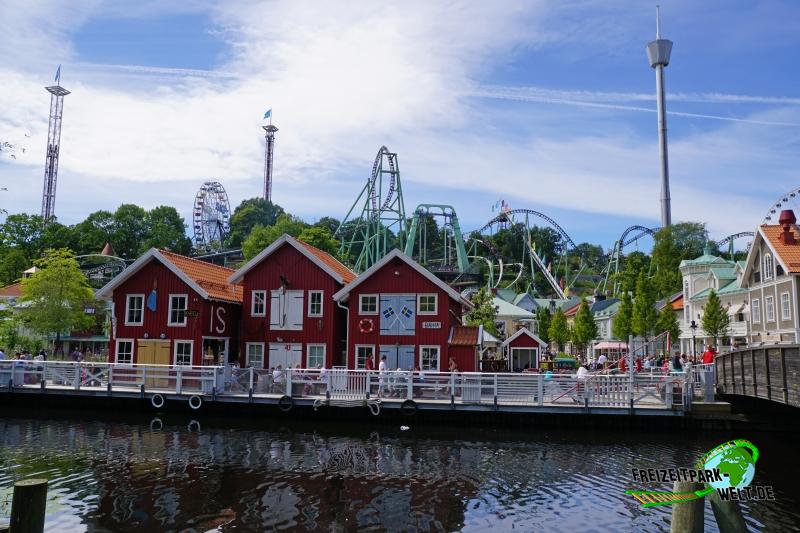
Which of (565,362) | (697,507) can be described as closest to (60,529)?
(697,507)

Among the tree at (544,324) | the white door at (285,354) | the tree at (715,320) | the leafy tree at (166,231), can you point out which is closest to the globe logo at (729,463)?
the white door at (285,354)

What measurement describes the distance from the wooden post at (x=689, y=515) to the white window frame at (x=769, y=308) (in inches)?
1509

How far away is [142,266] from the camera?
34.7 metres

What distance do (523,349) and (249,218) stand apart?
112520 millimetres

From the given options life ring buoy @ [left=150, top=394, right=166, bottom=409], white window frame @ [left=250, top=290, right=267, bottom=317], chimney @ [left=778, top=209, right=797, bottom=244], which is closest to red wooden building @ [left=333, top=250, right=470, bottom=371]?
white window frame @ [left=250, top=290, right=267, bottom=317]

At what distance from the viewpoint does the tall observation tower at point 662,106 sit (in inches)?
3179

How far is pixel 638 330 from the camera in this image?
5688 centimetres

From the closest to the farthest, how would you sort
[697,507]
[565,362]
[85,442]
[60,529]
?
1. [697,507]
2. [60,529]
3. [85,442]
4. [565,362]

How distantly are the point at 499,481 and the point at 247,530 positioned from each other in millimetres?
7462

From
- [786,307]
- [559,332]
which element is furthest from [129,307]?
[559,332]

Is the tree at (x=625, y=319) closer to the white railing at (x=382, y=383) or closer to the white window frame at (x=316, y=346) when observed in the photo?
the white railing at (x=382, y=383)

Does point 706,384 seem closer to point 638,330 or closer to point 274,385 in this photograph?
point 274,385

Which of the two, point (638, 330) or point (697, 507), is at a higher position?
point (638, 330)

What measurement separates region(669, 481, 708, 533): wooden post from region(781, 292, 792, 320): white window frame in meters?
36.0
